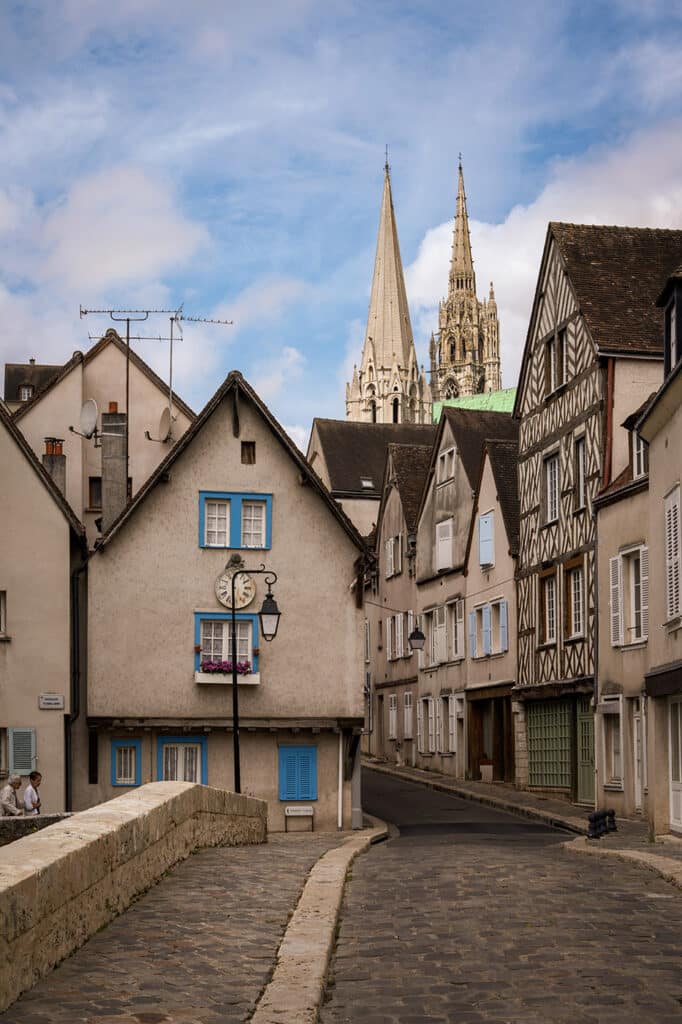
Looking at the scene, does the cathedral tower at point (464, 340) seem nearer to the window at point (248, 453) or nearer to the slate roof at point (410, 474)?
the slate roof at point (410, 474)

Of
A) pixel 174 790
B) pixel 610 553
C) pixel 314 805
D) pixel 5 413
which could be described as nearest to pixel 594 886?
pixel 174 790

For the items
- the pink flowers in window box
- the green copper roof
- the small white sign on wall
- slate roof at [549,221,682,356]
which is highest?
the green copper roof

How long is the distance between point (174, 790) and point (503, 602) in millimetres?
24329

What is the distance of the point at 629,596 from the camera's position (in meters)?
27.0

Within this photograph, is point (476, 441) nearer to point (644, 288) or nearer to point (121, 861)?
point (644, 288)

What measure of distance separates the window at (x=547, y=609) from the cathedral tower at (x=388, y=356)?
383ft

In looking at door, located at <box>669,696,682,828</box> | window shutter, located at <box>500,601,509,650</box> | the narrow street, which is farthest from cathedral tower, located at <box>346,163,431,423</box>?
the narrow street

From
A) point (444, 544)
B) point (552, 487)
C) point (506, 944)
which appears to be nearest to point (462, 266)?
point (444, 544)

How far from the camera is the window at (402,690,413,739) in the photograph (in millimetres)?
47594

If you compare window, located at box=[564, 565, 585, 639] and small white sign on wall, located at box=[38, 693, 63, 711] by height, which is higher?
window, located at box=[564, 565, 585, 639]

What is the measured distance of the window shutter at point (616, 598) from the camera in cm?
2702

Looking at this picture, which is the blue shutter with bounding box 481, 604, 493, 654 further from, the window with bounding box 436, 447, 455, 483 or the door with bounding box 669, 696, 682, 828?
the door with bounding box 669, 696, 682, 828

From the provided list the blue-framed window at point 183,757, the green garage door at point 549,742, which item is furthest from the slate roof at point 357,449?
the blue-framed window at point 183,757

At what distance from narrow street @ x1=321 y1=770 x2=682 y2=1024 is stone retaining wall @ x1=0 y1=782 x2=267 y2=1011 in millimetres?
1456
